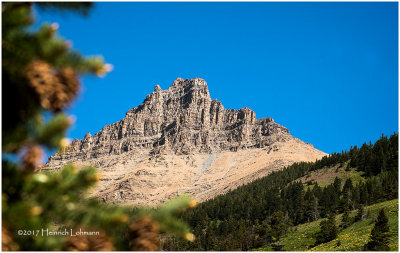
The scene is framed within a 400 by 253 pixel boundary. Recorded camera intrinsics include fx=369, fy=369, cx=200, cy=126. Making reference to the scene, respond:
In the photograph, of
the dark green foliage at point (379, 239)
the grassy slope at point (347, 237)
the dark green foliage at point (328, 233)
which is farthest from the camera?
the dark green foliage at point (328, 233)

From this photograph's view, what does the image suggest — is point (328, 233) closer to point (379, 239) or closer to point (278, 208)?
point (379, 239)

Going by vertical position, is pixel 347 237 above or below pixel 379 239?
below

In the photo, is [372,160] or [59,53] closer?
[59,53]

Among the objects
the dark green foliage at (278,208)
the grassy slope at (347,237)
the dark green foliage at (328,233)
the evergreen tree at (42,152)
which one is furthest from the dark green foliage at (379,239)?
the evergreen tree at (42,152)

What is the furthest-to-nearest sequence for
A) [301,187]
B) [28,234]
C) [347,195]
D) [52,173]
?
[301,187], [347,195], [52,173], [28,234]

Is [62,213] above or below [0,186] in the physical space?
below

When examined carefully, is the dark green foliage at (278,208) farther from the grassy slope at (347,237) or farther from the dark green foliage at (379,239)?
the dark green foliage at (379,239)

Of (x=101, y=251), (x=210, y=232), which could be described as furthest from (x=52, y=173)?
(x=210, y=232)

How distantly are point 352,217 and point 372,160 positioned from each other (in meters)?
58.5

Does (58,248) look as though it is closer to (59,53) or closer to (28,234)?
(28,234)

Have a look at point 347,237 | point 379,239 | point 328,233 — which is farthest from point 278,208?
point 379,239

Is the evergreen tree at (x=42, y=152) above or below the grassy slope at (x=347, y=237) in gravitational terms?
above

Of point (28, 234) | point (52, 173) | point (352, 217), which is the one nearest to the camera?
point (28, 234)

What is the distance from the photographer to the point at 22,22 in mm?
3684
